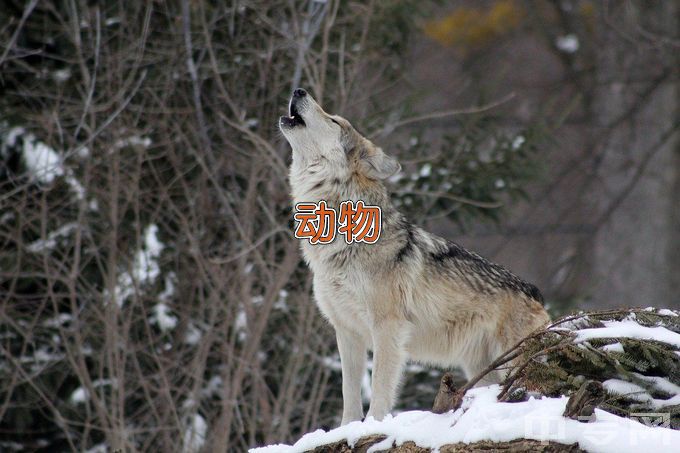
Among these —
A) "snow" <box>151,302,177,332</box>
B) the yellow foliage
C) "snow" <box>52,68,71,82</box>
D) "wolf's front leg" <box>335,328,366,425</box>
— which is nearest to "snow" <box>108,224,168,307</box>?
"snow" <box>151,302,177,332</box>

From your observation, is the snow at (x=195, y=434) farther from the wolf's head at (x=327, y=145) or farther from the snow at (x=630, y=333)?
the snow at (x=630, y=333)

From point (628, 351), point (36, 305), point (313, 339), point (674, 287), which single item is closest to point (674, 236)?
point (674, 287)

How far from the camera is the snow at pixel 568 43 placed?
20.3 meters

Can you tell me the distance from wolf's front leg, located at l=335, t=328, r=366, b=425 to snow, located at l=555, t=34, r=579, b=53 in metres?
15.1

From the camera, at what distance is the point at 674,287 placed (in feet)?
60.5

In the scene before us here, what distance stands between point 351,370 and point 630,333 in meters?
2.21

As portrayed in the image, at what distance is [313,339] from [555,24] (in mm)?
12707

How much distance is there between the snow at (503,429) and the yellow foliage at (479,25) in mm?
18846

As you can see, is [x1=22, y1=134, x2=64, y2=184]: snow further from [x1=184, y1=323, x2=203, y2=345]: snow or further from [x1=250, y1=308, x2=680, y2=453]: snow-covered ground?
[x1=250, y1=308, x2=680, y2=453]: snow-covered ground

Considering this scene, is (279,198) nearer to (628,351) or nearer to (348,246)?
(348,246)

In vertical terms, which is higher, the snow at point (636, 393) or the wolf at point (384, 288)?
the wolf at point (384, 288)

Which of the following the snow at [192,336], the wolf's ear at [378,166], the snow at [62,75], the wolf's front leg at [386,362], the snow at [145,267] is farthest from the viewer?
the snow at [62,75]

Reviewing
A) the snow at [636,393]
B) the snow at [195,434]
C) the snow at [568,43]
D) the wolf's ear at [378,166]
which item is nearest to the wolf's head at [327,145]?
the wolf's ear at [378,166]

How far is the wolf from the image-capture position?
20.8 feet
